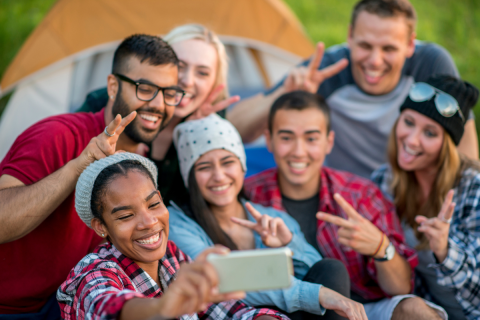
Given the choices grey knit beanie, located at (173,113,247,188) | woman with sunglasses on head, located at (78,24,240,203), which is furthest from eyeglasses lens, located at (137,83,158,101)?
woman with sunglasses on head, located at (78,24,240,203)

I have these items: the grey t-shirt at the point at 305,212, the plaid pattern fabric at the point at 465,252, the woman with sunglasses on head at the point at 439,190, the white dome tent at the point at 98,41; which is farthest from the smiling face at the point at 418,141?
the white dome tent at the point at 98,41

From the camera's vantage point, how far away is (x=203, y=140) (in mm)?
2582

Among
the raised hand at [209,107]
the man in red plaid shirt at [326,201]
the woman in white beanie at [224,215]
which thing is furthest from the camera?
the raised hand at [209,107]

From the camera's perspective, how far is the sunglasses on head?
2.79 meters

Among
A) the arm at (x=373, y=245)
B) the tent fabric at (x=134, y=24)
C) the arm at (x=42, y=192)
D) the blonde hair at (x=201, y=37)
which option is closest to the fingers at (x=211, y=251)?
the arm at (x=42, y=192)

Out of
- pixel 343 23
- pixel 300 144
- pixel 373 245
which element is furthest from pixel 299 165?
pixel 343 23

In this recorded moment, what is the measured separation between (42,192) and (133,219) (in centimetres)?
48

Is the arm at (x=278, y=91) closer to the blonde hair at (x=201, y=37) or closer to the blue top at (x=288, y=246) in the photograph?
the blonde hair at (x=201, y=37)

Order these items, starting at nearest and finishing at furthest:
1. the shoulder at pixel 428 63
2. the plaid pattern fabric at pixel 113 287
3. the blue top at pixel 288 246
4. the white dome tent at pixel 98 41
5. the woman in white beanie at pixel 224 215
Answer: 1. the plaid pattern fabric at pixel 113 287
2. the blue top at pixel 288 246
3. the woman in white beanie at pixel 224 215
4. the shoulder at pixel 428 63
5. the white dome tent at pixel 98 41

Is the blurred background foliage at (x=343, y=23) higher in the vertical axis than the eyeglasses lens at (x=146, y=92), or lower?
higher

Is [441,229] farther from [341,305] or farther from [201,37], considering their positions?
[201,37]

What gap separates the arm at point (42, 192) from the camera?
6.47ft

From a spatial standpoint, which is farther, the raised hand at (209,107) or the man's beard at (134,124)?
the raised hand at (209,107)

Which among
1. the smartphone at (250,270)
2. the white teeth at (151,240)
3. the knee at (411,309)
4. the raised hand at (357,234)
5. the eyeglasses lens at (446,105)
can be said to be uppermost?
the eyeglasses lens at (446,105)
